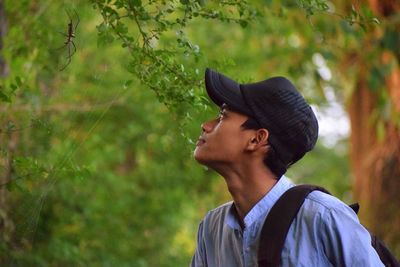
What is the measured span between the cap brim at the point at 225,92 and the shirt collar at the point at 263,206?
0.85 ft

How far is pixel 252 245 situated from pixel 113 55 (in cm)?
649

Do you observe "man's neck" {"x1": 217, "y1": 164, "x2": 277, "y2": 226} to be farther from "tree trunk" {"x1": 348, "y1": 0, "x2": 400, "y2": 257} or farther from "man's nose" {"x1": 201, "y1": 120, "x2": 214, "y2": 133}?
"tree trunk" {"x1": 348, "y1": 0, "x2": 400, "y2": 257}

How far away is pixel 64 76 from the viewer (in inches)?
256

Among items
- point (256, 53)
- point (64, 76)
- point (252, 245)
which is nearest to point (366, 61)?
point (64, 76)

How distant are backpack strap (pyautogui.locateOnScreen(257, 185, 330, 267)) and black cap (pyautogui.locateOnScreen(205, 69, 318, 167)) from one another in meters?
0.19

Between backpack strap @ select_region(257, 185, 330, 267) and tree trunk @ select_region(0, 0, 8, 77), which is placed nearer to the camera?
backpack strap @ select_region(257, 185, 330, 267)

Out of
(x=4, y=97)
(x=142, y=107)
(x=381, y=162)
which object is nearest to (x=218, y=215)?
(x=4, y=97)

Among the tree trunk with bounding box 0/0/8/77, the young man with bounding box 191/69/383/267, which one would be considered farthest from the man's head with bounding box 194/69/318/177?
the tree trunk with bounding box 0/0/8/77

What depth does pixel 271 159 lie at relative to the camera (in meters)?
3.32

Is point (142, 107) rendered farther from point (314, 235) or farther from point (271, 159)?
point (314, 235)

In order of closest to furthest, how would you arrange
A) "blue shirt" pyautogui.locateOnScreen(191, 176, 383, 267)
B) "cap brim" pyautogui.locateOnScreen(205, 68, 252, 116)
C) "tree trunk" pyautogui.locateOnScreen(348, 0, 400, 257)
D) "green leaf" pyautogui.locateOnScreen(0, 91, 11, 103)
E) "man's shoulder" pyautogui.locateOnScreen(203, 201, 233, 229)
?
"blue shirt" pyautogui.locateOnScreen(191, 176, 383, 267)
"cap brim" pyautogui.locateOnScreen(205, 68, 252, 116)
"man's shoulder" pyautogui.locateOnScreen(203, 201, 233, 229)
"green leaf" pyautogui.locateOnScreen(0, 91, 11, 103)
"tree trunk" pyautogui.locateOnScreen(348, 0, 400, 257)

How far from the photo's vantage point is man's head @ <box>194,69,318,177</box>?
10.8 feet

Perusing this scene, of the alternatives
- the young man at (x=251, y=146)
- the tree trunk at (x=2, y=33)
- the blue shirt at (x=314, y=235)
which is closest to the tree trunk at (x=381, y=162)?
the tree trunk at (x=2, y=33)

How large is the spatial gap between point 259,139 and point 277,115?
10 cm
